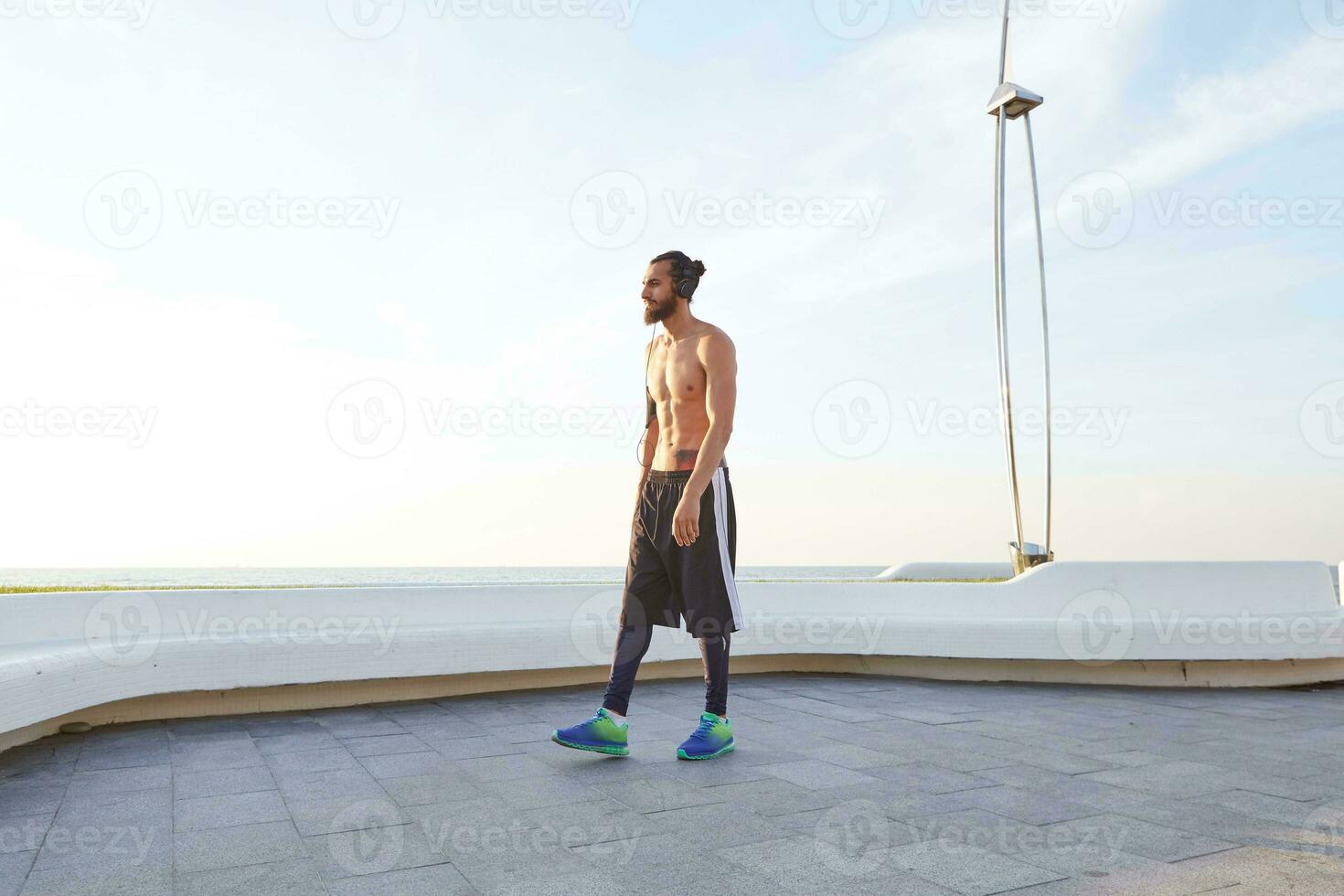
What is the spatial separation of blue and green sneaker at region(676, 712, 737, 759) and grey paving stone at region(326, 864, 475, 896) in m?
1.35

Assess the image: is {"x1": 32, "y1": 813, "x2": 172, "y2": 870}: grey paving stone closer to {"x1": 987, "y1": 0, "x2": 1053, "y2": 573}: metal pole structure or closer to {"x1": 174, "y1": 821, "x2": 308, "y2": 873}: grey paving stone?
{"x1": 174, "y1": 821, "x2": 308, "y2": 873}: grey paving stone

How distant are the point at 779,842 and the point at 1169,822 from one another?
1116 mm

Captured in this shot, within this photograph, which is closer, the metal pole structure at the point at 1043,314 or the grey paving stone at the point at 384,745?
the grey paving stone at the point at 384,745

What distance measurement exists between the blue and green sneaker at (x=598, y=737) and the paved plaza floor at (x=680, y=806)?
0.06m

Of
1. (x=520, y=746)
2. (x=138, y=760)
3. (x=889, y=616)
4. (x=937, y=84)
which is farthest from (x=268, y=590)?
(x=937, y=84)

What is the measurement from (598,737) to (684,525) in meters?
0.84

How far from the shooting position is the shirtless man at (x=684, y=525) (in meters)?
3.36

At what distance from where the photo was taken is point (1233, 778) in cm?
301

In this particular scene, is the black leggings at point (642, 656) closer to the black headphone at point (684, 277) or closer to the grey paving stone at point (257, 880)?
the black headphone at point (684, 277)

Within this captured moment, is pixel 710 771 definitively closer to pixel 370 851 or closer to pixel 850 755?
pixel 850 755

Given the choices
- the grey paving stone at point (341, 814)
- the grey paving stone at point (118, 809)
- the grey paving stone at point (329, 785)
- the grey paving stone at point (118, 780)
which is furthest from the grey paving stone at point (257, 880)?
the grey paving stone at point (118, 780)

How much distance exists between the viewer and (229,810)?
2.57m

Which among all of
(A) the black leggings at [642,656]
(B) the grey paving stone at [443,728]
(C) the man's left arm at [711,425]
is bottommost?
(B) the grey paving stone at [443,728]

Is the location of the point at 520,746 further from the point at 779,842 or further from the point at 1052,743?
the point at 1052,743
